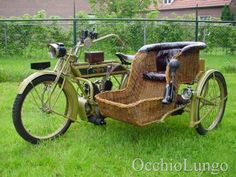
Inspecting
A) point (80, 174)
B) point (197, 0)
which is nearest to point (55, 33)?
point (80, 174)

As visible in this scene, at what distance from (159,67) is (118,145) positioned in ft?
3.75

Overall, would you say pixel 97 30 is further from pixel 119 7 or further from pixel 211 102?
pixel 119 7

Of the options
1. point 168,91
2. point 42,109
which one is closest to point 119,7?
point 42,109

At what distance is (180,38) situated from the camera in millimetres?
9852

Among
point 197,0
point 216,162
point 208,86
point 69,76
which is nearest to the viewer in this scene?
point 216,162

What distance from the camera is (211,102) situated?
421cm

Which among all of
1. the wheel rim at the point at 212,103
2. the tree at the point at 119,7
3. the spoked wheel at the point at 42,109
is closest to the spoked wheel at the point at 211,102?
the wheel rim at the point at 212,103

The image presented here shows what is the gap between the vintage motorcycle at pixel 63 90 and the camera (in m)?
3.67

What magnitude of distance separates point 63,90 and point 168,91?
3.49 feet

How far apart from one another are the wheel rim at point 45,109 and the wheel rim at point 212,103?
4.90 feet

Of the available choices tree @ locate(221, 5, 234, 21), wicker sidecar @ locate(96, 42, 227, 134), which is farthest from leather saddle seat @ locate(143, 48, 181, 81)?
tree @ locate(221, 5, 234, 21)

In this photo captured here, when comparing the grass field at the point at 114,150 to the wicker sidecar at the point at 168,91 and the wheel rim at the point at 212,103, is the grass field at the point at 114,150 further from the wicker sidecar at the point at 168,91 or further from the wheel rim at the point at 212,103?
the wicker sidecar at the point at 168,91

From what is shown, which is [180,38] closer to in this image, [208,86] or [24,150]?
[208,86]

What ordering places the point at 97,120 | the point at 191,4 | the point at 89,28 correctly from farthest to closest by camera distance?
the point at 191,4, the point at 89,28, the point at 97,120
